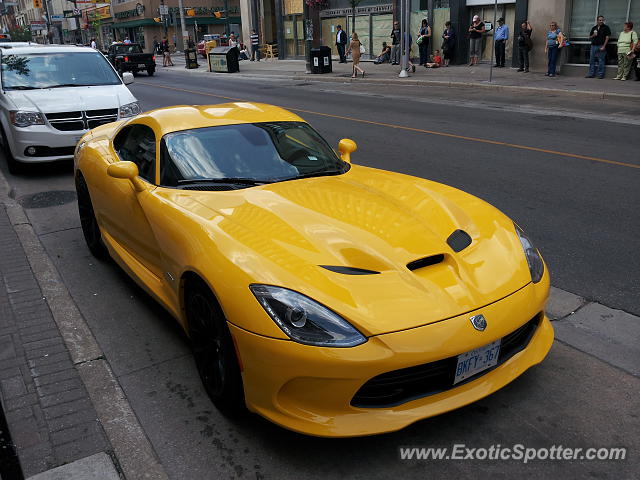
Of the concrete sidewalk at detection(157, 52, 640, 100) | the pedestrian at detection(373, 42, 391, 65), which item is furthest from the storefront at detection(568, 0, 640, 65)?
the pedestrian at detection(373, 42, 391, 65)

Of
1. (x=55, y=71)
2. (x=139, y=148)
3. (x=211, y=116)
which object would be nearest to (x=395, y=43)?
(x=55, y=71)

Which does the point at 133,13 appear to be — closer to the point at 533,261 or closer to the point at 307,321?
the point at 533,261

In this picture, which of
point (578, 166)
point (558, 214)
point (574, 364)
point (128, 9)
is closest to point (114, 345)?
point (574, 364)

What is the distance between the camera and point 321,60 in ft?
90.8

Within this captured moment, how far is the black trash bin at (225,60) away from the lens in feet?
112

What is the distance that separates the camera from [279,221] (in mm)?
3404

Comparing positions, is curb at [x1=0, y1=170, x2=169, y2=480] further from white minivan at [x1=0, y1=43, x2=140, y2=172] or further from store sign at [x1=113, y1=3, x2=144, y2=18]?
store sign at [x1=113, y1=3, x2=144, y2=18]

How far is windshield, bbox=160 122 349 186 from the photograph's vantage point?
408cm

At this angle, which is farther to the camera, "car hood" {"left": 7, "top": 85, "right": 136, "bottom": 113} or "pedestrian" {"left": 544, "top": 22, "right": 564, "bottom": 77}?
"pedestrian" {"left": 544, "top": 22, "right": 564, "bottom": 77}

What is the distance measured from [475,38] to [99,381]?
24696 millimetres

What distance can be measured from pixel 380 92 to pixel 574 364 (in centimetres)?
1732

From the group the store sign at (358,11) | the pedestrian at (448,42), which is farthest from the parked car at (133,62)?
the pedestrian at (448,42)

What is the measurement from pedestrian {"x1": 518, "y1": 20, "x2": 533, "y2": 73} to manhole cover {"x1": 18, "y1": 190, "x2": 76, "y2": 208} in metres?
18.7

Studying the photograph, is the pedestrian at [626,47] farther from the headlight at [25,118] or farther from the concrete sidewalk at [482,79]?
the headlight at [25,118]
